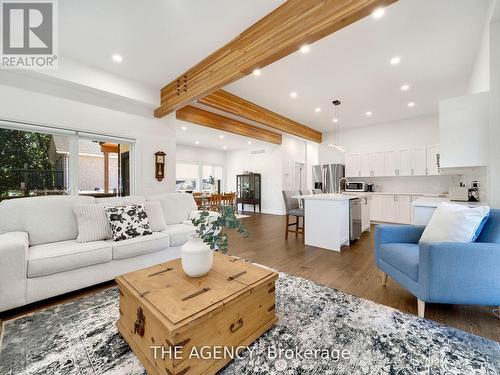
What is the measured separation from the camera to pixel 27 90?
3004 millimetres

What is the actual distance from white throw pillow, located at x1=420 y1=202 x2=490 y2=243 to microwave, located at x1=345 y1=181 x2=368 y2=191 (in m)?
4.64

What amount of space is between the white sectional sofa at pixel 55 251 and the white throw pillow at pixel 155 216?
15 cm

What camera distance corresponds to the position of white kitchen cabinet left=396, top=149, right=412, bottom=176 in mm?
5738

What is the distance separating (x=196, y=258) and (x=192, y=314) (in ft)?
1.39

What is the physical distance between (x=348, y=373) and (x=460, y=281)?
3.74ft

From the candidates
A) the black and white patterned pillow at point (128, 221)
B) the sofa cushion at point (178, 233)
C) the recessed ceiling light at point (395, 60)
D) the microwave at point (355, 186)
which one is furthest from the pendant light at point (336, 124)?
the black and white patterned pillow at point (128, 221)

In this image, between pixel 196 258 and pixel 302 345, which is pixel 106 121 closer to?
pixel 196 258

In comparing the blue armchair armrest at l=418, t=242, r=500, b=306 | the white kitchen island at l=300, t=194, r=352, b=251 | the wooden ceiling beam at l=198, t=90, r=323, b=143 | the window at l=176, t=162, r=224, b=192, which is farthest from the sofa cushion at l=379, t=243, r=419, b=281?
the window at l=176, t=162, r=224, b=192

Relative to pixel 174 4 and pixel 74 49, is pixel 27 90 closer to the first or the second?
pixel 74 49

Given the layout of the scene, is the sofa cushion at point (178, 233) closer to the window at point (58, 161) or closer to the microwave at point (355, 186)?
the window at point (58, 161)

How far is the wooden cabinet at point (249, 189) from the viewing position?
8.57 m

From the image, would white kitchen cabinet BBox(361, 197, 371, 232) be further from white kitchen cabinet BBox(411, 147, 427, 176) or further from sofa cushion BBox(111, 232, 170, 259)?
sofa cushion BBox(111, 232, 170, 259)

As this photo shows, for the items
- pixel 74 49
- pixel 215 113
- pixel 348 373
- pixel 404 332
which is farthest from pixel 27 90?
pixel 404 332

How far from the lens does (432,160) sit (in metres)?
5.41
